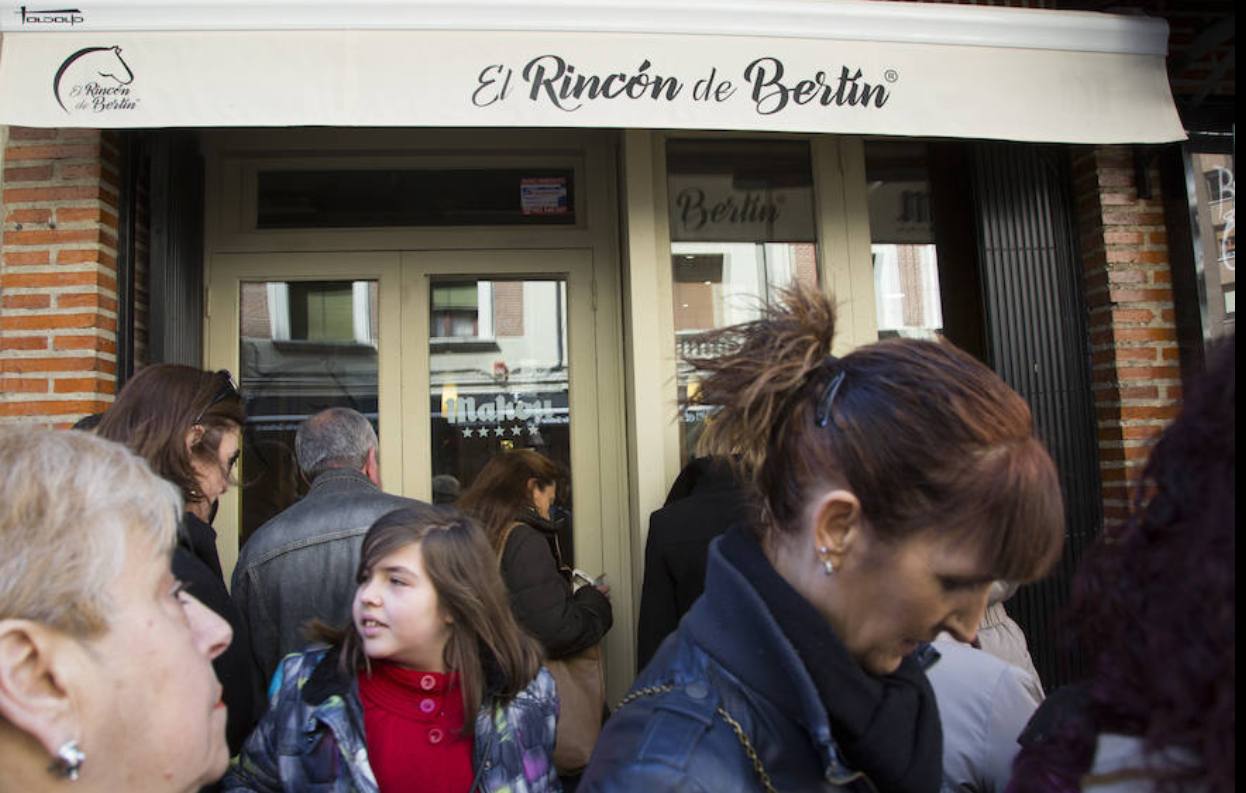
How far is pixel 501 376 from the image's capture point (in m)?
4.54

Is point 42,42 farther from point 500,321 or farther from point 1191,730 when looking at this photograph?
point 1191,730

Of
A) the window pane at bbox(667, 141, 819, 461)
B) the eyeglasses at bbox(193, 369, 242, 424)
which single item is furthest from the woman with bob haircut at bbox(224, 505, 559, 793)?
the window pane at bbox(667, 141, 819, 461)

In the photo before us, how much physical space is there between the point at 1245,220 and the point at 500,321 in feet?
11.7

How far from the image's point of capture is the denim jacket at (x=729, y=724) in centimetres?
105

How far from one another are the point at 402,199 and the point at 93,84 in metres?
1.56

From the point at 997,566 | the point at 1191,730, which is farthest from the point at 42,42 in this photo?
the point at 1191,730

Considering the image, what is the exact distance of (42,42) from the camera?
3.11m

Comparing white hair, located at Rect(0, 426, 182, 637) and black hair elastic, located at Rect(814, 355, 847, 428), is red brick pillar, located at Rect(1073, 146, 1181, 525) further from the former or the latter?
white hair, located at Rect(0, 426, 182, 637)

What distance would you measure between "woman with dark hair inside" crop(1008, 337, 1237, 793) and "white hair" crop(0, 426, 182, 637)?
3.76 feet

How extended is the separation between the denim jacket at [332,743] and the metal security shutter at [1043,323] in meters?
2.55

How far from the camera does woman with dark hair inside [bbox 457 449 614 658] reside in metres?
3.15

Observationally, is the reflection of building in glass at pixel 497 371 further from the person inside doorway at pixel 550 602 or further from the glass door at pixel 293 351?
the person inside doorway at pixel 550 602

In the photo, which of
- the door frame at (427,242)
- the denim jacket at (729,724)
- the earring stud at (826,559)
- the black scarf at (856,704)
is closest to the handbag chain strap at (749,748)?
the denim jacket at (729,724)

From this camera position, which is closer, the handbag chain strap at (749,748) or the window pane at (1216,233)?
the handbag chain strap at (749,748)
